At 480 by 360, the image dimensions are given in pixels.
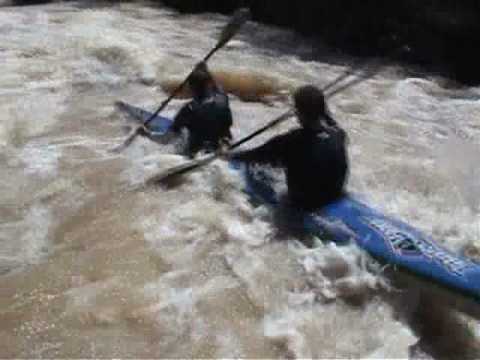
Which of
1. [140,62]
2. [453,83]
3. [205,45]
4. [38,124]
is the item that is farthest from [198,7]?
[38,124]

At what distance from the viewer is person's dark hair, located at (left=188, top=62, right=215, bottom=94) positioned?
5.87m

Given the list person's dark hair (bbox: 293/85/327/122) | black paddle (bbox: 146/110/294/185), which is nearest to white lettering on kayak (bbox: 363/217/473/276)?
person's dark hair (bbox: 293/85/327/122)

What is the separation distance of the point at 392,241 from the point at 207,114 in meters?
2.17

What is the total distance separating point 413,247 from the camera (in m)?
4.25

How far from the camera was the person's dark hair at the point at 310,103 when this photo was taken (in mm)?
4512

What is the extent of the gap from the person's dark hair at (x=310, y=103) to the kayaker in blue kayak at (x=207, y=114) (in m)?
1.43

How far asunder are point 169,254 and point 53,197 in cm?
137

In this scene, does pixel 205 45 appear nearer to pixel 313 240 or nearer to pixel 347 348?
pixel 313 240

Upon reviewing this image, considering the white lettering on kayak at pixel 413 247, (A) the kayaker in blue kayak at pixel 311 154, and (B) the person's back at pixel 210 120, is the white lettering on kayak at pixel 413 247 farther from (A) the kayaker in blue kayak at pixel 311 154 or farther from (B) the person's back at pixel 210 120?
(B) the person's back at pixel 210 120

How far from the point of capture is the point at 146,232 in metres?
5.09

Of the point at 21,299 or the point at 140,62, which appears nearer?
the point at 21,299

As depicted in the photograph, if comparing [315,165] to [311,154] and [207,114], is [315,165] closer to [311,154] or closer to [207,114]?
[311,154]

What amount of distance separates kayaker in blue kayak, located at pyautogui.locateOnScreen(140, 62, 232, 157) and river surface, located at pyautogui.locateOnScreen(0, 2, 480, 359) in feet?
1.05

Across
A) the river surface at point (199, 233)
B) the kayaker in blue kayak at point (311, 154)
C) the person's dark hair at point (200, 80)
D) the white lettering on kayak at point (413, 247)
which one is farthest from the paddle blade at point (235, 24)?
the white lettering on kayak at point (413, 247)
